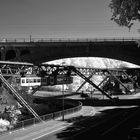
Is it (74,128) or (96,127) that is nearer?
(74,128)

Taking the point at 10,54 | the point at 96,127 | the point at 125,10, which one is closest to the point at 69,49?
the point at 10,54

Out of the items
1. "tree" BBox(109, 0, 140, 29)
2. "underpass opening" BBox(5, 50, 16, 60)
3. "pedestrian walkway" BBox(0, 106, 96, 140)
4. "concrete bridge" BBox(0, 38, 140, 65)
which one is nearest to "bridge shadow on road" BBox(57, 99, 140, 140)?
"pedestrian walkway" BBox(0, 106, 96, 140)

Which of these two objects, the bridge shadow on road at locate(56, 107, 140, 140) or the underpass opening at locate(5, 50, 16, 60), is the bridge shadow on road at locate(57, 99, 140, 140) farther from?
the underpass opening at locate(5, 50, 16, 60)

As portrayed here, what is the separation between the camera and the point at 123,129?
40.2m

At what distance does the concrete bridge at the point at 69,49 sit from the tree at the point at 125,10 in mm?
55643

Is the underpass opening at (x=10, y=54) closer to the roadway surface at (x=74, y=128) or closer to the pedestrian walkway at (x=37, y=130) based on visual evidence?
the roadway surface at (x=74, y=128)

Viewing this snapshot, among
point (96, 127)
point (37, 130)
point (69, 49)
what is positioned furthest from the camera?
point (69, 49)

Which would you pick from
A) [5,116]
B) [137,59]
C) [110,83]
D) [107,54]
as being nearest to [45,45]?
[107,54]

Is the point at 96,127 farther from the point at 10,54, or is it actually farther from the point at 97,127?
the point at 10,54

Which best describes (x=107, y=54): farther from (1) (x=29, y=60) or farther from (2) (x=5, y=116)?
(2) (x=5, y=116)

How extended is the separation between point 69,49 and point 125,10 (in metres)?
64.4

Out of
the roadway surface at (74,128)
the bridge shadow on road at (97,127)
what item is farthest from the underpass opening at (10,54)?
the roadway surface at (74,128)

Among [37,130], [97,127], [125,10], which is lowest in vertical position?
[97,127]

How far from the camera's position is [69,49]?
85312 mm
